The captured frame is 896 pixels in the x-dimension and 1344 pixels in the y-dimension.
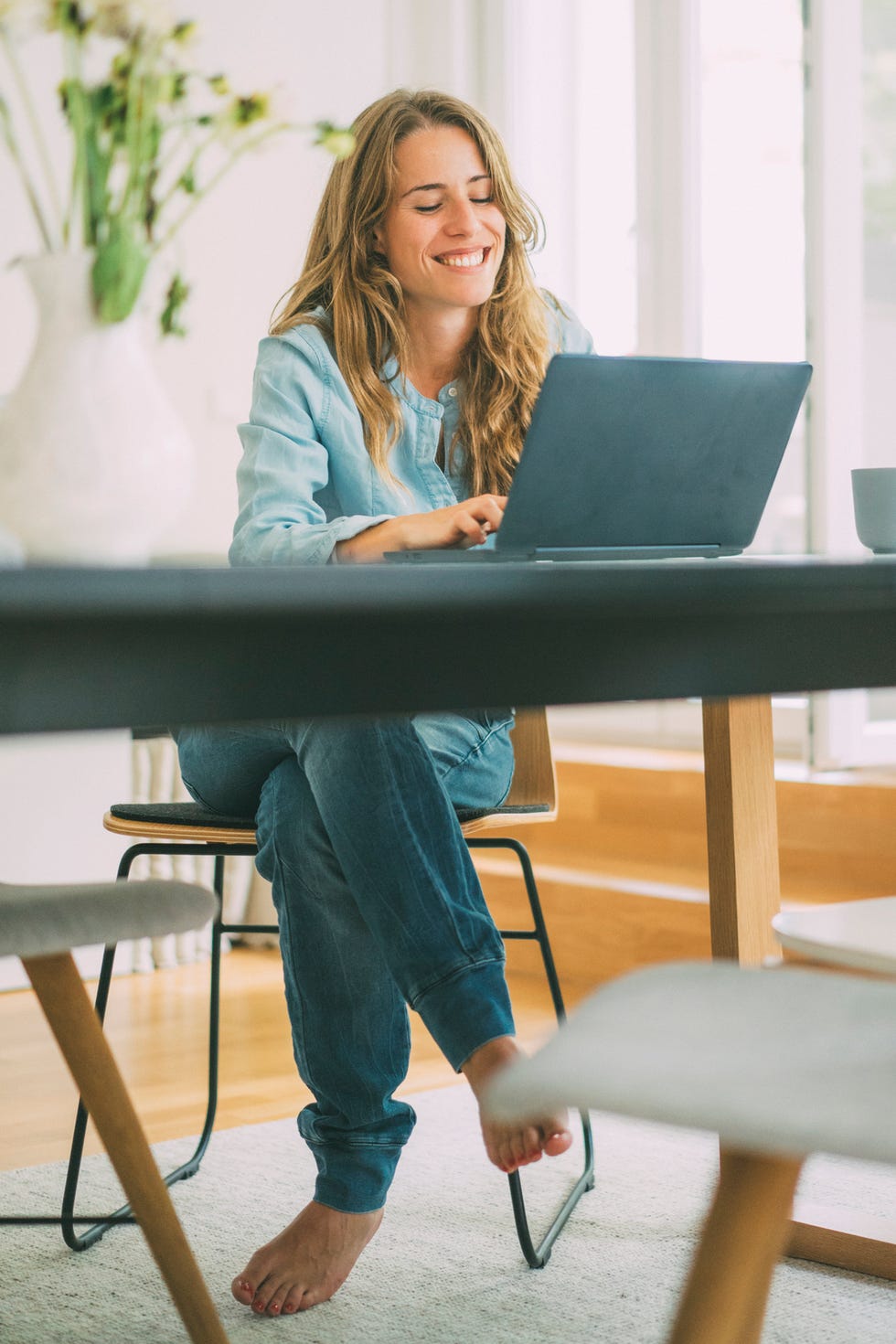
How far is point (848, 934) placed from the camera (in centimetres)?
102

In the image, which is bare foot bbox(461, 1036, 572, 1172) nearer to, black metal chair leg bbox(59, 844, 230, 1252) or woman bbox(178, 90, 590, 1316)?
woman bbox(178, 90, 590, 1316)

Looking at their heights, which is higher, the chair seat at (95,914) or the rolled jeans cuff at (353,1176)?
the chair seat at (95,914)

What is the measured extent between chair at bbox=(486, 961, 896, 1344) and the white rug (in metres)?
0.93

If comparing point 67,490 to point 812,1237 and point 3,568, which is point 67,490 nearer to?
point 3,568

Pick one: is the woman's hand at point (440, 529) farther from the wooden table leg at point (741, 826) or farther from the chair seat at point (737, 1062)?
the chair seat at point (737, 1062)

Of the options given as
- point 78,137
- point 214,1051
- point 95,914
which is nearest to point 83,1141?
point 214,1051

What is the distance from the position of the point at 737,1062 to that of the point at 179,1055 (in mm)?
2176

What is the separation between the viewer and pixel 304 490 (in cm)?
167

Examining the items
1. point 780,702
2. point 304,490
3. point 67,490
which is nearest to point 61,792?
point 780,702

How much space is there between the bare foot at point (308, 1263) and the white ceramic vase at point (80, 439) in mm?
963

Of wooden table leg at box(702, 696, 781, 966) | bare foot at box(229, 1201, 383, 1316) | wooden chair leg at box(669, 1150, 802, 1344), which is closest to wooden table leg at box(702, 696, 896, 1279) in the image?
wooden table leg at box(702, 696, 781, 966)

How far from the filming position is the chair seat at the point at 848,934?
0.98 meters

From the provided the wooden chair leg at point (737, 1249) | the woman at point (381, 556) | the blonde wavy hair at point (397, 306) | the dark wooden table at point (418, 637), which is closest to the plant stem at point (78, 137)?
the dark wooden table at point (418, 637)

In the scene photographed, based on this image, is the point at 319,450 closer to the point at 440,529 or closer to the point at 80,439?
the point at 440,529
